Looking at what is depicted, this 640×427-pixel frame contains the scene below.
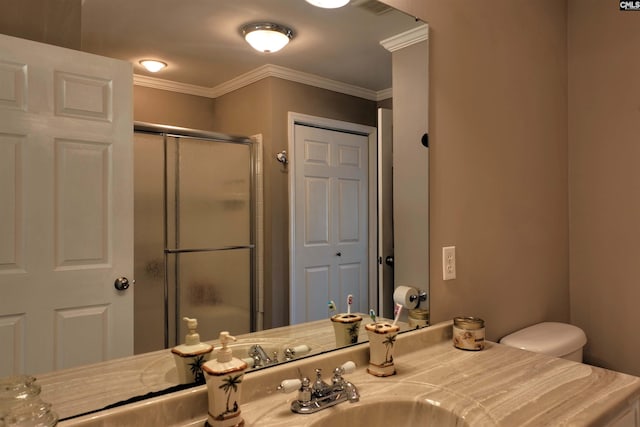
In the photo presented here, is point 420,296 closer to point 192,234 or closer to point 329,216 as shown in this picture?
point 329,216

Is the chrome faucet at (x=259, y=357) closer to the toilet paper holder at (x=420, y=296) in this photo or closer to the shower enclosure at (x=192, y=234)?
the shower enclosure at (x=192, y=234)

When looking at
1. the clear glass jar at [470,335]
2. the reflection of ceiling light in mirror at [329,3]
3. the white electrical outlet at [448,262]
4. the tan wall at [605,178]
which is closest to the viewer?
the reflection of ceiling light in mirror at [329,3]

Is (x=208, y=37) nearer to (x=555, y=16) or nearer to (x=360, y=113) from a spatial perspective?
(x=360, y=113)

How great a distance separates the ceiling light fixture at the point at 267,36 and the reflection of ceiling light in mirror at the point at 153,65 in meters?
0.22

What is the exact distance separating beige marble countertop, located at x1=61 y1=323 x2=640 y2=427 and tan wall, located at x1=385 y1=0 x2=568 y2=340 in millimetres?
286

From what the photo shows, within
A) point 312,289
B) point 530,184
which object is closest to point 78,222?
point 312,289

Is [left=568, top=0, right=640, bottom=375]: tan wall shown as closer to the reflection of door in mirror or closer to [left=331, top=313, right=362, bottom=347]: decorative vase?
the reflection of door in mirror

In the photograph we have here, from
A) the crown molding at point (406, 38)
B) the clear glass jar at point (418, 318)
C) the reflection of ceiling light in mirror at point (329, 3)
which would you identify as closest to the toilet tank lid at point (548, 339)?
the clear glass jar at point (418, 318)

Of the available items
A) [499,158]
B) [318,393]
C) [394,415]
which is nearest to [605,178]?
[499,158]

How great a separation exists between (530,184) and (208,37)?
54.7 inches

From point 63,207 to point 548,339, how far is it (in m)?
1.60

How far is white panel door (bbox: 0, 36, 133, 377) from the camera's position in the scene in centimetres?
75

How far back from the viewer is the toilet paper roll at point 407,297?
1.35 metres

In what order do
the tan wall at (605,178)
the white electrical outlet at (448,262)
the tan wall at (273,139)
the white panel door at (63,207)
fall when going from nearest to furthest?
1. the white panel door at (63,207)
2. the tan wall at (273,139)
3. the white electrical outlet at (448,262)
4. the tan wall at (605,178)
